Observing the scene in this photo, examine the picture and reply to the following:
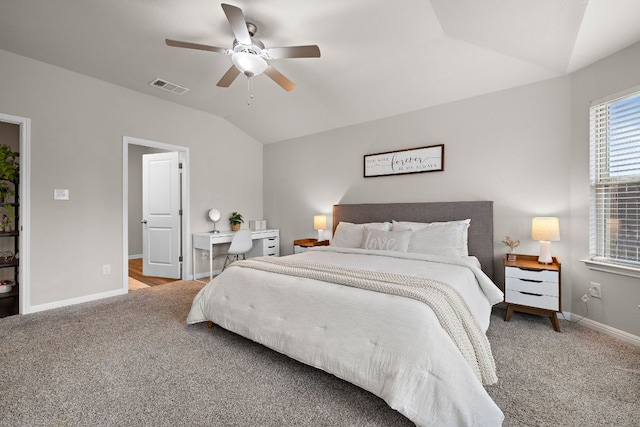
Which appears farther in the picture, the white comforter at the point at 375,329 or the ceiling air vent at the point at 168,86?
the ceiling air vent at the point at 168,86

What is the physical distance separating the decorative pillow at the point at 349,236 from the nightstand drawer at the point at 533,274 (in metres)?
1.54

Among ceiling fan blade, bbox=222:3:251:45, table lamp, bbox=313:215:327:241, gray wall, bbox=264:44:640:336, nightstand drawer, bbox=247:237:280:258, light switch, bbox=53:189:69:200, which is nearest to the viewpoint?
ceiling fan blade, bbox=222:3:251:45

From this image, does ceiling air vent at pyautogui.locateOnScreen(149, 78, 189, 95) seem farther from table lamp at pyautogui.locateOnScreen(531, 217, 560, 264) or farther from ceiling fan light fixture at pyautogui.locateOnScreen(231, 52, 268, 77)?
table lamp at pyautogui.locateOnScreen(531, 217, 560, 264)

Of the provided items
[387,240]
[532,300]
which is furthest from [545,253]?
[387,240]

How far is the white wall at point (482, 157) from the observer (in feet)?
9.67

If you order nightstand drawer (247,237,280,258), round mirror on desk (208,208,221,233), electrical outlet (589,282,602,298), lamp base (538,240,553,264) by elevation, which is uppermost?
round mirror on desk (208,208,221,233)

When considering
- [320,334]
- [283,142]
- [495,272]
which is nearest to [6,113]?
[283,142]

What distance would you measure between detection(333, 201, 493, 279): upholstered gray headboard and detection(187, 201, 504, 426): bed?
16cm

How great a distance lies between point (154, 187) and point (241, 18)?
359 centimetres

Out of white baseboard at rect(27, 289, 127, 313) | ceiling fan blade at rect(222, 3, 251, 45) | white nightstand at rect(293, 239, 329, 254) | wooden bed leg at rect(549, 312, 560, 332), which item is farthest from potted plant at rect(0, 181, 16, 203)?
wooden bed leg at rect(549, 312, 560, 332)

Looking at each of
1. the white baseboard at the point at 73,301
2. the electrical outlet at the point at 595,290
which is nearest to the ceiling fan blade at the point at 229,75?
the white baseboard at the point at 73,301

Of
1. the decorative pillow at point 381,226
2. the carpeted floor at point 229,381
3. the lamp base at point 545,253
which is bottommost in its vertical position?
the carpeted floor at point 229,381

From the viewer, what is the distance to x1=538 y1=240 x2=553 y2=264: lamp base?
2753 millimetres

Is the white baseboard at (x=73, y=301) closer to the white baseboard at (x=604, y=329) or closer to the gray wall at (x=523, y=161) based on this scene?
the gray wall at (x=523, y=161)
